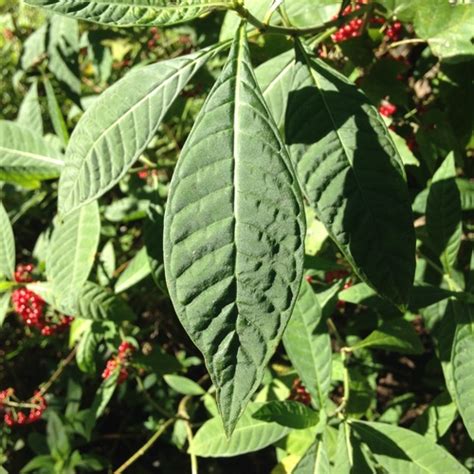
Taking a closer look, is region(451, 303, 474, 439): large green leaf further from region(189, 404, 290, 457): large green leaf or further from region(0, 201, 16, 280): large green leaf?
region(0, 201, 16, 280): large green leaf

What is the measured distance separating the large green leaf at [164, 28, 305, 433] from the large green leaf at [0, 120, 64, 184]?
0.97 meters

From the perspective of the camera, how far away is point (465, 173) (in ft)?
6.41

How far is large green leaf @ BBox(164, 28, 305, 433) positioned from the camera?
2.52 ft

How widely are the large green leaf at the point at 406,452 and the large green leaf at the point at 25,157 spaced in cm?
111

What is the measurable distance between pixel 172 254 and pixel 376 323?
127 centimetres

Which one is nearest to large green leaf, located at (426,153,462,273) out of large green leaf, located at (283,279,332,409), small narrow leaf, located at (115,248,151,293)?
large green leaf, located at (283,279,332,409)

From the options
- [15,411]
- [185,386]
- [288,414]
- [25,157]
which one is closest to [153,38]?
[25,157]

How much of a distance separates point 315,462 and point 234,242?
72 centimetres

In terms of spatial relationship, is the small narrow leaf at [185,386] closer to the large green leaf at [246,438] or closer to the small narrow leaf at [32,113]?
the large green leaf at [246,438]

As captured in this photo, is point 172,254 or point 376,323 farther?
point 376,323

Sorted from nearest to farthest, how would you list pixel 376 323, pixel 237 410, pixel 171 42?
1. pixel 237 410
2. pixel 376 323
3. pixel 171 42

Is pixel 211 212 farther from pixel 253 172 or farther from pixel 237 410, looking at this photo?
pixel 237 410

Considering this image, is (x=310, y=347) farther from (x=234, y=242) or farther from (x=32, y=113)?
(x=32, y=113)

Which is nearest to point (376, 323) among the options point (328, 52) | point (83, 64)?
point (328, 52)
